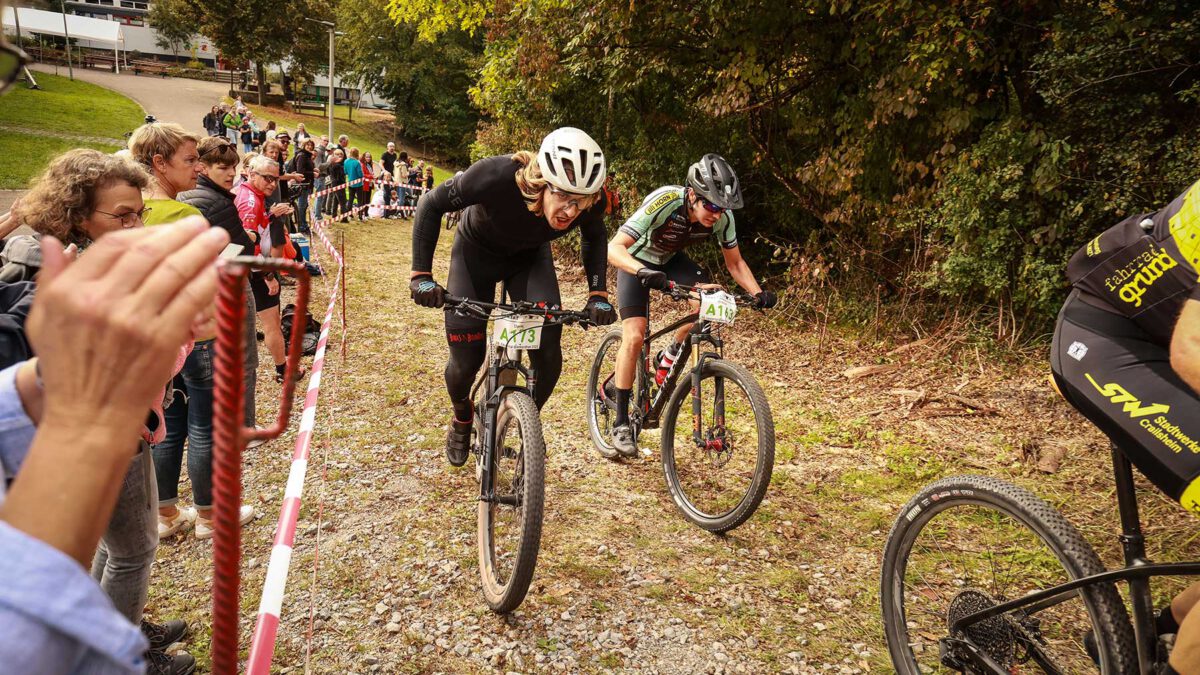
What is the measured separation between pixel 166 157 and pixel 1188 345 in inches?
183

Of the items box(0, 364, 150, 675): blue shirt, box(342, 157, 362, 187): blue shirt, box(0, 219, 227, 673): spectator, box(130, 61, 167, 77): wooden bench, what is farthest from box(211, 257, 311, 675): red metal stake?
box(130, 61, 167, 77): wooden bench

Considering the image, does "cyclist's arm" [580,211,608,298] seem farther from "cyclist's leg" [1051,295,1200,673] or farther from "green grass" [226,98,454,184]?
"green grass" [226,98,454,184]

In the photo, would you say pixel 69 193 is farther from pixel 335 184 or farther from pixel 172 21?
pixel 172 21

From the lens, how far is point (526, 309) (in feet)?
11.2

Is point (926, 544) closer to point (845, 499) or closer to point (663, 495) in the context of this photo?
point (845, 499)

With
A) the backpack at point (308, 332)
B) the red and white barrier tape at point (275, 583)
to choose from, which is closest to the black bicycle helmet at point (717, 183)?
the red and white barrier tape at point (275, 583)

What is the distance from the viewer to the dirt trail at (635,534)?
320 centimetres

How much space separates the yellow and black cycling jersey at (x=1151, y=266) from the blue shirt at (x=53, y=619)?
2.74 m

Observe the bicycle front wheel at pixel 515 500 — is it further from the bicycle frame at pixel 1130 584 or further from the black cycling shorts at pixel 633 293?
the bicycle frame at pixel 1130 584

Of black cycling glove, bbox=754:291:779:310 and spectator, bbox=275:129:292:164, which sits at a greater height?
spectator, bbox=275:129:292:164

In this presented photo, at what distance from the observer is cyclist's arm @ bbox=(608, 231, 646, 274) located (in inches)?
168

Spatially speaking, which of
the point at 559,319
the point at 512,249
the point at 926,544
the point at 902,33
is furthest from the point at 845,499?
the point at 902,33

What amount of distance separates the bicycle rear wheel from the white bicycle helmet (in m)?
2.16

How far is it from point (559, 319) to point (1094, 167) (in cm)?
508
